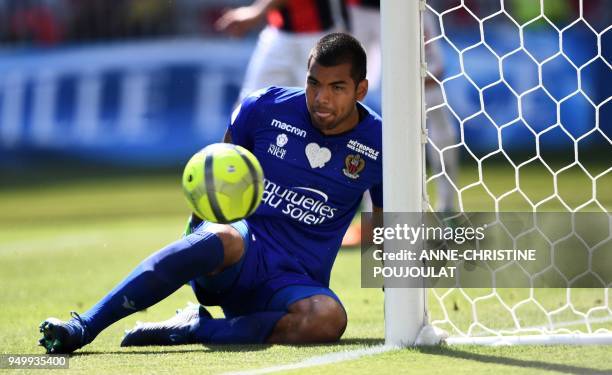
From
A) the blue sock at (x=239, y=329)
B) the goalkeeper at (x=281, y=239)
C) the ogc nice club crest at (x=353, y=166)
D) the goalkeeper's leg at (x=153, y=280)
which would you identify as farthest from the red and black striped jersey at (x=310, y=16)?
the goalkeeper's leg at (x=153, y=280)

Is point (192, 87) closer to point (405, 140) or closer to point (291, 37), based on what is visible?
point (291, 37)

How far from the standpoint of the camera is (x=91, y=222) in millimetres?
10891

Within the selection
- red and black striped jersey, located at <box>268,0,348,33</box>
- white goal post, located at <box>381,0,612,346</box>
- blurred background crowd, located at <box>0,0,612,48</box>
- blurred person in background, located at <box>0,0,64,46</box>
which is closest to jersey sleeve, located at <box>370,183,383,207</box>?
white goal post, located at <box>381,0,612,346</box>

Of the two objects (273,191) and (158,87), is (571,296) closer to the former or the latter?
(273,191)

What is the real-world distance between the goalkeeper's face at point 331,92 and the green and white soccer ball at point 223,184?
0.42m

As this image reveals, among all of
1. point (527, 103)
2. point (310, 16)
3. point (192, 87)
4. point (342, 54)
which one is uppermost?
point (310, 16)

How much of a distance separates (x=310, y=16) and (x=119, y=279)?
2.71 meters

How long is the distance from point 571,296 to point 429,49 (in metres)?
2.60

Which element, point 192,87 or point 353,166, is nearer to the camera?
point 353,166

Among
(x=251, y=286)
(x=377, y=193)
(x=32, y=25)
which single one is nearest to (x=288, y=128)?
(x=377, y=193)

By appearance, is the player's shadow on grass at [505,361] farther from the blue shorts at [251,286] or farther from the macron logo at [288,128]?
Answer: the macron logo at [288,128]

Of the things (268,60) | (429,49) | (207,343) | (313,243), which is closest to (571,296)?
(313,243)

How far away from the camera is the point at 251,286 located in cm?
504

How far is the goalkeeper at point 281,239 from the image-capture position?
15.4 feet
